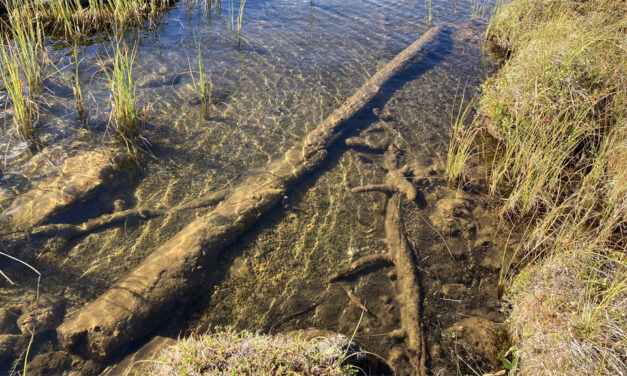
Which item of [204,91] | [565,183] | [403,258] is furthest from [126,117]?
[565,183]

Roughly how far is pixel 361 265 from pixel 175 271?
1.86 meters

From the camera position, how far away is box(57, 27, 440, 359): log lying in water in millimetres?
3021

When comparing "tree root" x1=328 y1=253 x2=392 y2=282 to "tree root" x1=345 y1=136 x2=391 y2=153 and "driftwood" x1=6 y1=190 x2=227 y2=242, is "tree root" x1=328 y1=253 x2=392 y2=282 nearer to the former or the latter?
"driftwood" x1=6 y1=190 x2=227 y2=242

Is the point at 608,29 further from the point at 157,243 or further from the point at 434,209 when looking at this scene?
the point at 157,243

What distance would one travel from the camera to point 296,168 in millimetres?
4852

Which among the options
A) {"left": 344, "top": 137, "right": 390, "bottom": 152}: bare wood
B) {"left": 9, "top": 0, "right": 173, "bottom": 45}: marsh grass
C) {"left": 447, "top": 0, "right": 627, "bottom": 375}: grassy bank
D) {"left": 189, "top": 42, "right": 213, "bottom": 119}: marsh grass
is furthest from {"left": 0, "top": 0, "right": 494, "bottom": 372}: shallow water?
{"left": 447, "top": 0, "right": 627, "bottom": 375}: grassy bank

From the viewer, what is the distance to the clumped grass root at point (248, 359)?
7.79 feet

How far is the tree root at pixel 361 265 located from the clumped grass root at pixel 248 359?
3.93 ft

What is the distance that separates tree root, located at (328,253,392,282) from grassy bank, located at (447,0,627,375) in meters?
1.17

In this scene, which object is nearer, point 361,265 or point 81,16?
point 361,265

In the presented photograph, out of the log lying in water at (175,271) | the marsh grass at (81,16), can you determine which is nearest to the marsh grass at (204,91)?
the log lying in water at (175,271)

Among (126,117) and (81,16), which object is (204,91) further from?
(81,16)

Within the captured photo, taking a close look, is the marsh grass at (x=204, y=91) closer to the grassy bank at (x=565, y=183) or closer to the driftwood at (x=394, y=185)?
the driftwood at (x=394, y=185)

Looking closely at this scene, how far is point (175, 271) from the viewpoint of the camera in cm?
348
